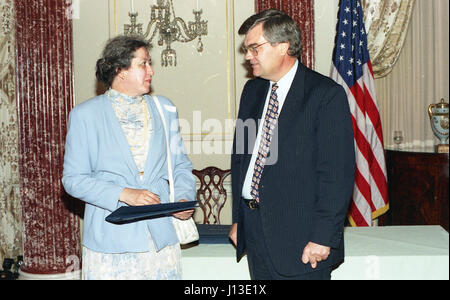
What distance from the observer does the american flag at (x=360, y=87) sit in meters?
5.07

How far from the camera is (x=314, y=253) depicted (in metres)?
2.21

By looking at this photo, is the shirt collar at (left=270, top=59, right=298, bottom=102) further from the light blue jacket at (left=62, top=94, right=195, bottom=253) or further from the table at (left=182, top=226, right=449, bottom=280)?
the table at (left=182, top=226, right=449, bottom=280)

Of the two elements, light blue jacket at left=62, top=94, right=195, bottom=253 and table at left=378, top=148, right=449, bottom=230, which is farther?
table at left=378, top=148, right=449, bottom=230

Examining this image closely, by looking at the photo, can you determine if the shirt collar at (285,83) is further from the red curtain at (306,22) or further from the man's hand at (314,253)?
the red curtain at (306,22)

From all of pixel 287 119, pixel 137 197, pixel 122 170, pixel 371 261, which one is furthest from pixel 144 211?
pixel 371 261

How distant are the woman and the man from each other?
0.32 meters

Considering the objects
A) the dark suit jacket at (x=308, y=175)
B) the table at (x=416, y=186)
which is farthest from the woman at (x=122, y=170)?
the table at (x=416, y=186)

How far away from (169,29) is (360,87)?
6.11ft

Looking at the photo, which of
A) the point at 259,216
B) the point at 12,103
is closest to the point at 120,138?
the point at 259,216

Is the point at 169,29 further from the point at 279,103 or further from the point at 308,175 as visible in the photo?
the point at 308,175

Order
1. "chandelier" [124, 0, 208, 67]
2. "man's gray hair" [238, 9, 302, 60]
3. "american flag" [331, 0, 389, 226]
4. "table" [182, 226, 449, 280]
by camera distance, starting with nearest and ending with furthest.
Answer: "man's gray hair" [238, 9, 302, 60] → "table" [182, 226, 449, 280] → "chandelier" [124, 0, 208, 67] → "american flag" [331, 0, 389, 226]

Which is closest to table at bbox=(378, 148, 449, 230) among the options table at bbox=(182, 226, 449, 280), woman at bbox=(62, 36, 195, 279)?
table at bbox=(182, 226, 449, 280)

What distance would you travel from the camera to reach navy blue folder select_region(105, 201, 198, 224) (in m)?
2.17

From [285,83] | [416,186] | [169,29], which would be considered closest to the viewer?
[285,83]
